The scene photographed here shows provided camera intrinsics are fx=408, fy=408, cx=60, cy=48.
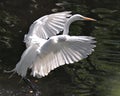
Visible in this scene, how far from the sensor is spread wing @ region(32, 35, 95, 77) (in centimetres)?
520

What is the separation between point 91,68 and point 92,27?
2667 mm

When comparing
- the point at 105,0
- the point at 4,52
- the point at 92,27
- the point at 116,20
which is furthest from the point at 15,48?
the point at 105,0

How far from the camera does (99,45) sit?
9453 mm

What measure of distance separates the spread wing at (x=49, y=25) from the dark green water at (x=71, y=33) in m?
1.16

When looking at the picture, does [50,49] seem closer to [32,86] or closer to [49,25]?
[49,25]

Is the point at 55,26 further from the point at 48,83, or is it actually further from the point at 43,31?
the point at 48,83

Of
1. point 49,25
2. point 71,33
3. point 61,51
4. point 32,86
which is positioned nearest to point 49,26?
point 49,25

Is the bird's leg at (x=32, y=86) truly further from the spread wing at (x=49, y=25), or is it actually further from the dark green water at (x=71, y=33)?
the spread wing at (x=49, y=25)

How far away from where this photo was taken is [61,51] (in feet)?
18.8

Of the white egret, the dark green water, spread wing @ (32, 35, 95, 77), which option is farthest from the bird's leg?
spread wing @ (32, 35, 95, 77)

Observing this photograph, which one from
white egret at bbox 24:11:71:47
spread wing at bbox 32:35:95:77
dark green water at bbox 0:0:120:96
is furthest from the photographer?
dark green water at bbox 0:0:120:96

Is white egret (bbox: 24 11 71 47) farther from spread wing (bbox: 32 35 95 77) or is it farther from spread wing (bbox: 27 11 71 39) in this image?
spread wing (bbox: 32 35 95 77)

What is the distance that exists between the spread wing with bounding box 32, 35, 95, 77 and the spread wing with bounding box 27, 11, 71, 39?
95 cm

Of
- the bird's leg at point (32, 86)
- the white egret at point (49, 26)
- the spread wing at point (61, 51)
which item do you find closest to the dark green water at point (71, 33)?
the bird's leg at point (32, 86)
